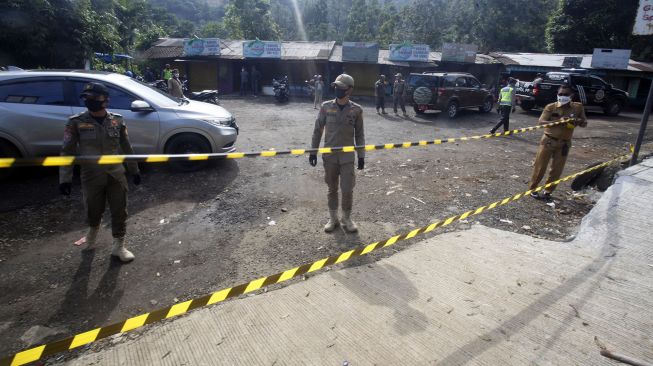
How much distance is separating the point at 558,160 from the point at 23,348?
6.77 metres

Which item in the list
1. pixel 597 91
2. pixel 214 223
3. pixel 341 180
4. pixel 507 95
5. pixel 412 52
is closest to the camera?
pixel 341 180

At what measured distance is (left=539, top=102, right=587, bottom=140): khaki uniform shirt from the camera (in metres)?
5.34

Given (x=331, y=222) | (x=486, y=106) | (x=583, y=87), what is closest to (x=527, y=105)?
(x=486, y=106)

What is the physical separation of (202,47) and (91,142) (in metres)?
20.9

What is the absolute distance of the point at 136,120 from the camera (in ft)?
18.2

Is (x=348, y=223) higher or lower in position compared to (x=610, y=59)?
lower

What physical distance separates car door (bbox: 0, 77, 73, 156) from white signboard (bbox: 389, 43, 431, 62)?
19652 millimetres

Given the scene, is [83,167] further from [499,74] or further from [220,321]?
[499,74]

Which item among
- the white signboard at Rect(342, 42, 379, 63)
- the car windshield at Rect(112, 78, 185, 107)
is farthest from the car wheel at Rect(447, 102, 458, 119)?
the car windshield at Rect(112, 78, 185, 107)

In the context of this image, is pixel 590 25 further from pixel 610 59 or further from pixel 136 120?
pixel 136 120

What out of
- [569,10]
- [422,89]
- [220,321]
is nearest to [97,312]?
[220,321]

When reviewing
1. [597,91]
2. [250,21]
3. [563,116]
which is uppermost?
[250,21]

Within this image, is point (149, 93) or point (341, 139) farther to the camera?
point (149, 93)

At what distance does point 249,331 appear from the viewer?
258 cm
